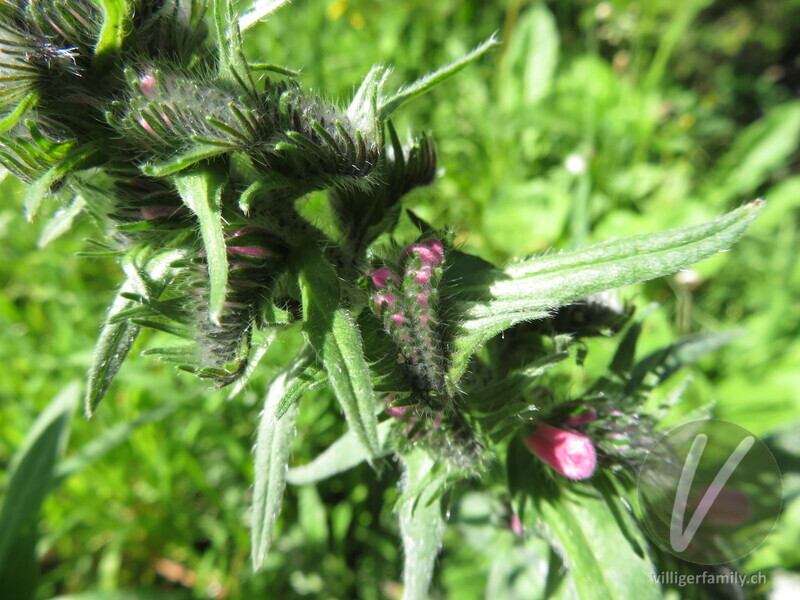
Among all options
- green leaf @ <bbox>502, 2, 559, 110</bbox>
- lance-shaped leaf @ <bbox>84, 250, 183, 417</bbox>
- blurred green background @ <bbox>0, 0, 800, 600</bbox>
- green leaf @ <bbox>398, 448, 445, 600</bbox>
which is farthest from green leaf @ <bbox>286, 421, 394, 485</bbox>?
green leaf @ <bbox>502, 2, 559, 110</bbox>

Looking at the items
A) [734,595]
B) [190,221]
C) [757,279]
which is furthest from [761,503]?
[757,279]

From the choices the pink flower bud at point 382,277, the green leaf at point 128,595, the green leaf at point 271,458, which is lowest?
the green leaf at point 128,595

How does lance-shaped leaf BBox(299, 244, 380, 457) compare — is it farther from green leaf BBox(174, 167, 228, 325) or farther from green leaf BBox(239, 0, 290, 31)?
green leaf BBox(239, 0, 290, 31)

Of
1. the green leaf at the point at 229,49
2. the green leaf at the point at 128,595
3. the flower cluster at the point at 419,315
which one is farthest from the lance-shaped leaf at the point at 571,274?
the green leaf at the point at 128,595

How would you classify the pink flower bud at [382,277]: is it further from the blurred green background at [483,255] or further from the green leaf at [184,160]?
the green leaf at [184,160]

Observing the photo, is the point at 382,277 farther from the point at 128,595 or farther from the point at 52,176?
the point at 128,595
